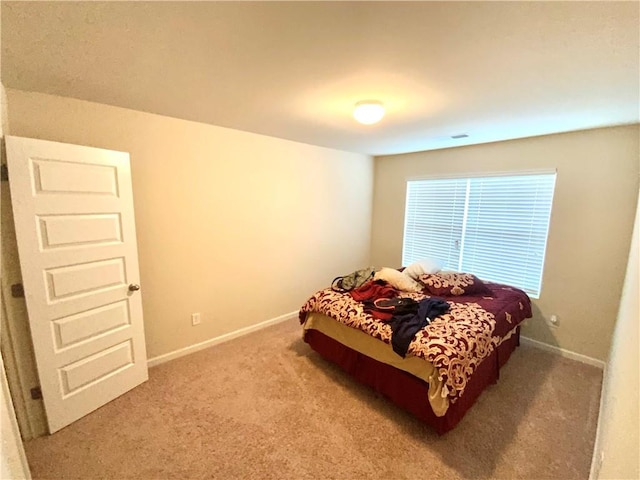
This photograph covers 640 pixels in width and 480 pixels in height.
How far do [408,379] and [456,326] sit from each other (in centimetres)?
54

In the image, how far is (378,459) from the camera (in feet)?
5.65

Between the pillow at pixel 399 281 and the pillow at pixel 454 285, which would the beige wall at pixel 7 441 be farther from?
the pillow at pixel 454 285

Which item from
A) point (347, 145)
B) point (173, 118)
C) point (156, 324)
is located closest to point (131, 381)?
point (156, 324)

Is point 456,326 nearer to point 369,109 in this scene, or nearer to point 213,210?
point 369,109

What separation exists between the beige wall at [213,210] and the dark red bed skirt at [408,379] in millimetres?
1143

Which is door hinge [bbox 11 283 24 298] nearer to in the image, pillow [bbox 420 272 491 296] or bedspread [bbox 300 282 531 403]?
bedspread [bbox 300 282 531 403]

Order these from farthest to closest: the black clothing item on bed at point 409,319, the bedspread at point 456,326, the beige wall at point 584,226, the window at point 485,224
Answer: the window at point 485,224
the beige wall at point 584,226
the black clothing item on bed at point 409,319
the bedspread at point 456,326

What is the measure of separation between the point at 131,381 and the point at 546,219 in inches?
171

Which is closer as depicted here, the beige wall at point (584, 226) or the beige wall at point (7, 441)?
the beige wall at point (7, 441)

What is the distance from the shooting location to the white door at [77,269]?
68.7 inches

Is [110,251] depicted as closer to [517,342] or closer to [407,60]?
[407,60]

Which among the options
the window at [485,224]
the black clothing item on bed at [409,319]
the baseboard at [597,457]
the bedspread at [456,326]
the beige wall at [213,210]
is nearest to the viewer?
the baseboard at [597,457]

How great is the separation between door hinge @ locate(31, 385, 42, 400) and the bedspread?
6.57 feet

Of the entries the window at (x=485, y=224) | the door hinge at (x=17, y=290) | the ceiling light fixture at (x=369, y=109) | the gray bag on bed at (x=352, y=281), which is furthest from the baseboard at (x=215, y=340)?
the ceiling light fixture at (x=369, y=109)
